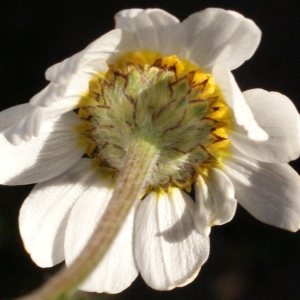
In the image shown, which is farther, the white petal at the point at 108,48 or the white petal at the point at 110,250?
the white petal at the point at 110,250

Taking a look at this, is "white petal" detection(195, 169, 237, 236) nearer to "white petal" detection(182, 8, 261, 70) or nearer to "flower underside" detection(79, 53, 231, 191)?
"flower underside" detection(79, 53, 231, 191)

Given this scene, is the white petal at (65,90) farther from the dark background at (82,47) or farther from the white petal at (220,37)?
the dark background at (82,47)

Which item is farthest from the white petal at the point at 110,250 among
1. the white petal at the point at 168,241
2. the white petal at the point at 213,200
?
the white petal at the point at 213,200

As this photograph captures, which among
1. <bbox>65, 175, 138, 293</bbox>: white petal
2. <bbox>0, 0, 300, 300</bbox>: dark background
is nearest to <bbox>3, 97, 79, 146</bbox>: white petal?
<bbox>65, 175, 138, 293</bbox>: white petal

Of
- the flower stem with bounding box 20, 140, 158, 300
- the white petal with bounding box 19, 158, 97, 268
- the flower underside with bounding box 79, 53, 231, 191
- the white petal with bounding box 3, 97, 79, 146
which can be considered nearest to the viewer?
the flower stem with bounding box 20, 140, 158, 300

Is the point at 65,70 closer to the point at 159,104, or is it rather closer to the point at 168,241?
the point at 159,104

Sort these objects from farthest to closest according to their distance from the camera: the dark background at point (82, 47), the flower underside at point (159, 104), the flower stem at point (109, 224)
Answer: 1. the dark background at point (82, 47)
2. the flower underside at point (159, 104)
3. the flower stem at point (109, 224)
